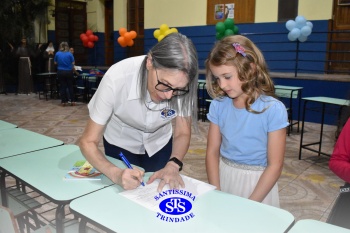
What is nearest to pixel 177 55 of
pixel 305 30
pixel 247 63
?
pixel 247 63

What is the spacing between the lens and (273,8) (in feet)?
24.4

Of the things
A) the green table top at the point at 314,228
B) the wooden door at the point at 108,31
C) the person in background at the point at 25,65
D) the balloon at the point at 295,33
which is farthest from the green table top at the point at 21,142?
the wooden door at the point at 108,31

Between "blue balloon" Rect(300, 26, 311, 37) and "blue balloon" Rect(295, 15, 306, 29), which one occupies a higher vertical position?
"blue balloon" Rect(295, 15, 306, 29)

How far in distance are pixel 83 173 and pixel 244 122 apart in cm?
72

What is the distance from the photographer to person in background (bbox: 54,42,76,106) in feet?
24.7

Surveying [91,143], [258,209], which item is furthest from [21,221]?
[258,209]

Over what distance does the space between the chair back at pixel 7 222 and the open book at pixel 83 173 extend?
345 millimetres

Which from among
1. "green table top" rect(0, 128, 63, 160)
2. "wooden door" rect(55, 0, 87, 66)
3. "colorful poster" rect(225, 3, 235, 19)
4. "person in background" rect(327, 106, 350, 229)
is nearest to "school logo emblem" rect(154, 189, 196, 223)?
"person in background" rect(327, 106, 350, 229)

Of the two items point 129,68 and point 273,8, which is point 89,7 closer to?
point 273,8

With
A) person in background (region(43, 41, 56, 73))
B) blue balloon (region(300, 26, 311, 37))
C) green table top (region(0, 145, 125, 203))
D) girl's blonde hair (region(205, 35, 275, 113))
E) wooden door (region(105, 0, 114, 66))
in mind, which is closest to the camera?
green table top (region(0, 145, 125, 203))

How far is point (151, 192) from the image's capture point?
124 cm

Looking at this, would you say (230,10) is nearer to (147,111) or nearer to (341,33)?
(341,33)

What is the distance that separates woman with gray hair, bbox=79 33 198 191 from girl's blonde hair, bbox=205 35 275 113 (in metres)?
0.14

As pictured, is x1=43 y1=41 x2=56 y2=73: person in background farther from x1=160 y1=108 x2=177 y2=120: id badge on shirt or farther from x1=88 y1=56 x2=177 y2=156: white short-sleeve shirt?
x1=160 y1=108 x2=177 y2=120: id badge on shirt
